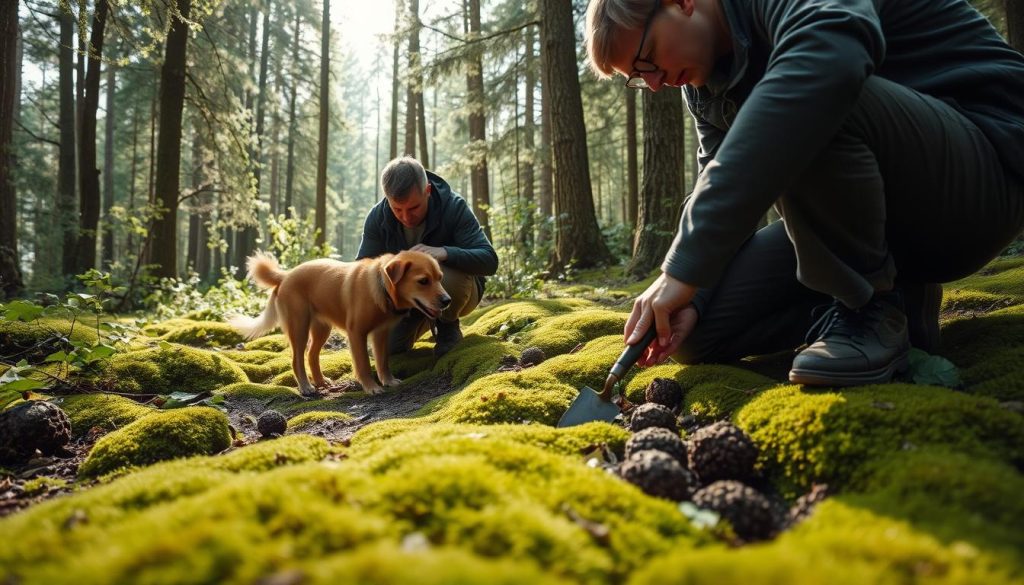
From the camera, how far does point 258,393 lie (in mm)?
4922

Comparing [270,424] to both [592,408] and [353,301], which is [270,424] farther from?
[353,301]

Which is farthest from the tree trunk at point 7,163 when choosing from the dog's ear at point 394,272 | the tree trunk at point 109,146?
the tree trunk at point 109,146

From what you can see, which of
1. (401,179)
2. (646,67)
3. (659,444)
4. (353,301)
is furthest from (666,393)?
(353,301)

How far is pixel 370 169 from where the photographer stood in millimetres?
69188

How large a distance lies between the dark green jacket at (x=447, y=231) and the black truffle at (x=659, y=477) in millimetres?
4499

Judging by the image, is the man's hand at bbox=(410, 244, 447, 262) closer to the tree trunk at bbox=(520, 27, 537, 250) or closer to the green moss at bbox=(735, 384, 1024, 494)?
the tree trunk at bbox=(520, 27, 537, 250)

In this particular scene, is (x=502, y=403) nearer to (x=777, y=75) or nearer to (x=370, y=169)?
(x=777, y=75)

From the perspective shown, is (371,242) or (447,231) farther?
(371,242)

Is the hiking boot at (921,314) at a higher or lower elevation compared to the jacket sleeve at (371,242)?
lower

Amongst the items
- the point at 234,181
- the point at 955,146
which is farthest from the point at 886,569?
the point at 234,181

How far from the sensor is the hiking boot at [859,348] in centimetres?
223

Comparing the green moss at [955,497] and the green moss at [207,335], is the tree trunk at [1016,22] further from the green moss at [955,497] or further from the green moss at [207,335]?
the green moss at [207,335]

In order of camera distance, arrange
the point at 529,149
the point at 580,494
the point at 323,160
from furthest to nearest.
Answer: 1. the point at 323,160
2. the point at 529,149
3. the point at 580,494

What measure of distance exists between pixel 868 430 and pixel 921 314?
1.32 meters
